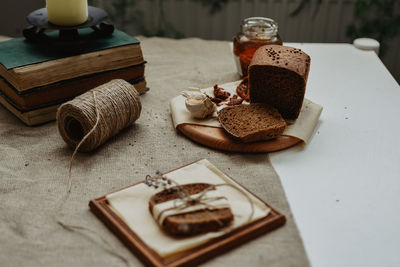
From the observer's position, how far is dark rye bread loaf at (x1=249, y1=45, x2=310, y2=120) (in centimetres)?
112

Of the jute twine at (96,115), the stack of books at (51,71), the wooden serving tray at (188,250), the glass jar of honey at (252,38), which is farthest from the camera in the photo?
the glass jar of honey at (252,38)

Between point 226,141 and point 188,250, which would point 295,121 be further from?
point 188,250

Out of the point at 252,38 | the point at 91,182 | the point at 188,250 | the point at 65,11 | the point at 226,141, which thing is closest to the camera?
the point at 188,250

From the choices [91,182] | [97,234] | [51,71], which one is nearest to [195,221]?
[97,234]

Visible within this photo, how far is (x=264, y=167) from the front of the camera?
1.01 meters

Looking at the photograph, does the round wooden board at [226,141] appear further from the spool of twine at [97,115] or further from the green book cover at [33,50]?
the green book cover at [33,50]

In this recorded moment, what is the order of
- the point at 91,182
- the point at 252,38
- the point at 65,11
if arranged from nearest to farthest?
the point at 91,182 → the point at 65,11 → the point at 252,38

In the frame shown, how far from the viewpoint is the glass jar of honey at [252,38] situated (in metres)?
1.35

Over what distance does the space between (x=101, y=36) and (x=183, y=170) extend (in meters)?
0.57

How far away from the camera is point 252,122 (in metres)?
1.10

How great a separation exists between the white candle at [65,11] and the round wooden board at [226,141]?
429 mm

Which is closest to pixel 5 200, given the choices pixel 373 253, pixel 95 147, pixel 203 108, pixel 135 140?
pixel 95 147

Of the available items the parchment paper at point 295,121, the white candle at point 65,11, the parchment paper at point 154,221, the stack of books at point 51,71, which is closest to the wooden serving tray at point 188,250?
the parchment paper at point 154,221

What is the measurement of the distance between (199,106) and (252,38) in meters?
0.35
